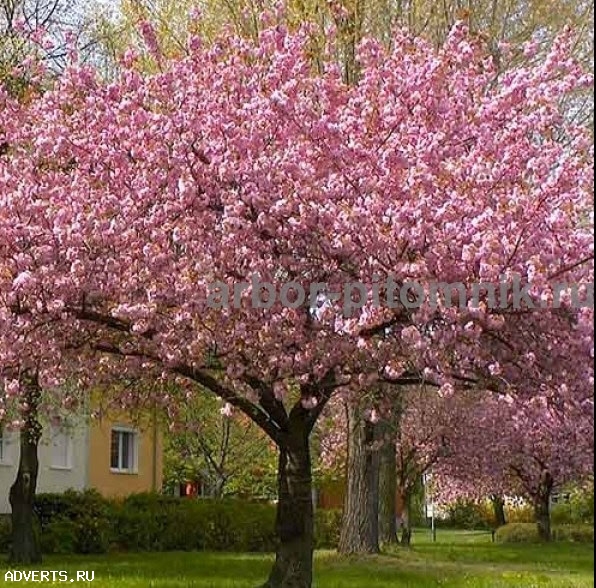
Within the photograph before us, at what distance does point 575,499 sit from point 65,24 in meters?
28.1

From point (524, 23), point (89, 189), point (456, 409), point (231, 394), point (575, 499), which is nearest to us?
point (89, 189)

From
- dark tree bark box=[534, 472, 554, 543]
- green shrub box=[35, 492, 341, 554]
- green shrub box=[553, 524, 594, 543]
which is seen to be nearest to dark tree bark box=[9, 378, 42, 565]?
green shrub box=[35, 492, 341, 554]

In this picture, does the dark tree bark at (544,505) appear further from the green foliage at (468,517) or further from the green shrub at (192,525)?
the green foliage at (468,517)

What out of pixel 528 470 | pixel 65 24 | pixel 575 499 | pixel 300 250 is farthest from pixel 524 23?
pixel 575 499

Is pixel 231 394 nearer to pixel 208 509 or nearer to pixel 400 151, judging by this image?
pixel 400 151

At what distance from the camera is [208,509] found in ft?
97.5

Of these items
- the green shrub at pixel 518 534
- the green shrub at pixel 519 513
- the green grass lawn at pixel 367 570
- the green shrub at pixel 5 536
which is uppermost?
the green shrub at pixel 519 513

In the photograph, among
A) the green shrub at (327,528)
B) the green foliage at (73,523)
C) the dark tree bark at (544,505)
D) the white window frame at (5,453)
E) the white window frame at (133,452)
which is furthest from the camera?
the white window frame at (133,452)

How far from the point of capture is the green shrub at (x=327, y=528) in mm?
30625

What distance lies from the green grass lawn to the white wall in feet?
22.0

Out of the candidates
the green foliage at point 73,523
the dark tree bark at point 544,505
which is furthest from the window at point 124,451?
the dark tree bark at point 544,505

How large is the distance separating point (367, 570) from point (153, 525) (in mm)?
11572

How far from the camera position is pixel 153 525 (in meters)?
28.2

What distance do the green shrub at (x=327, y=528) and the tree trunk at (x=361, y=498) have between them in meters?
9.77
